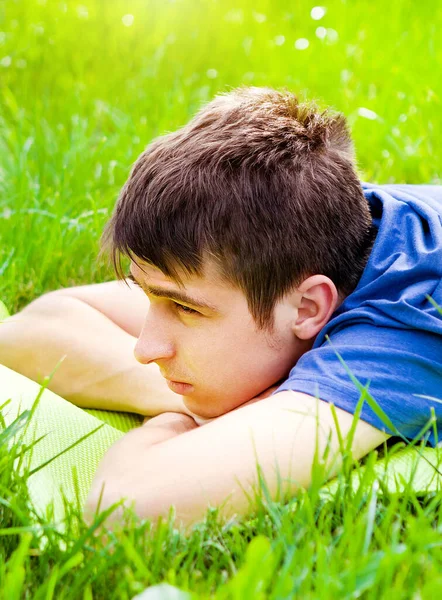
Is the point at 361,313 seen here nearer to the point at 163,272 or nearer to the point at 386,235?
the point at 386,235

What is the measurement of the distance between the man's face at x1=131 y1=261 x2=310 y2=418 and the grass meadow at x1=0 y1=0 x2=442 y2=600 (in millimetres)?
395

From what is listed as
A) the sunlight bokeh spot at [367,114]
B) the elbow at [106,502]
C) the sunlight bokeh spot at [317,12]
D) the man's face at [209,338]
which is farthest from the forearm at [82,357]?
the sunlight bokeh spot at [317,12]

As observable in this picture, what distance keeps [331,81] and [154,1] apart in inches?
59.1

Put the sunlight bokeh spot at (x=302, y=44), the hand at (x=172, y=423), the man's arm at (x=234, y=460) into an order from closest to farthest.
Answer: the man's arm at (x=234, y=460) → the hand at (x=172, y=423) → the sunlight bokeh spot at (x=302, y=44)

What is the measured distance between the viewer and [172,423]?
6.60ft

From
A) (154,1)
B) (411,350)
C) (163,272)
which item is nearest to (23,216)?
(163,272)

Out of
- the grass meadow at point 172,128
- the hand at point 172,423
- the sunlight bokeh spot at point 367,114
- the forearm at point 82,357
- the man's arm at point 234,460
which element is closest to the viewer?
the grass meadow at point 172,128

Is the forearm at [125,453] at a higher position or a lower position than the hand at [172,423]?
higher

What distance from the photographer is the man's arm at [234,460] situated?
1574 millimetres

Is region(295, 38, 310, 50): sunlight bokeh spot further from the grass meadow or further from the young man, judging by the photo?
the young man

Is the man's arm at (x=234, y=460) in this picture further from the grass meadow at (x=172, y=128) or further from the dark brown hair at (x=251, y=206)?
the dark brown hair at (x=251, y=206)

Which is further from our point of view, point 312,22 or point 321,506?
point 312,22

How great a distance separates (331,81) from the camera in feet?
13.7

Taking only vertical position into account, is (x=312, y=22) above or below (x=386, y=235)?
above
